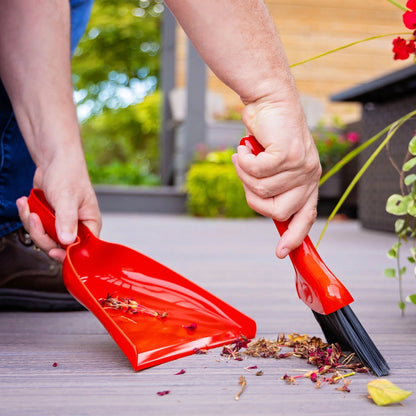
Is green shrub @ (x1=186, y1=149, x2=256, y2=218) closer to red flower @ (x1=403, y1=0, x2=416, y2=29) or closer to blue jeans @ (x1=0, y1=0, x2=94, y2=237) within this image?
blue jeans @ (x1=0, y1=0, x2=94, y2=237)

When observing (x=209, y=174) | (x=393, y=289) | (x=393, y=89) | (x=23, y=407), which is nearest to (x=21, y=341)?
(x=23, y=407)

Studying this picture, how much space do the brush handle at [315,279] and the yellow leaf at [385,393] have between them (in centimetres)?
14

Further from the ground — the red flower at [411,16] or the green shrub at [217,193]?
the red flower at [411,16]

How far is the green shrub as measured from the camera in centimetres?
493

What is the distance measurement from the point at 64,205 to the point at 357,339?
1.74 feet

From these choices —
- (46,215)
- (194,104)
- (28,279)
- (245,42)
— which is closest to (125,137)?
(194,104)

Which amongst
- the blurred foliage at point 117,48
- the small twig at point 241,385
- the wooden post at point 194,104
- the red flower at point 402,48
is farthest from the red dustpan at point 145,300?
the blurred foliage at point 117,48

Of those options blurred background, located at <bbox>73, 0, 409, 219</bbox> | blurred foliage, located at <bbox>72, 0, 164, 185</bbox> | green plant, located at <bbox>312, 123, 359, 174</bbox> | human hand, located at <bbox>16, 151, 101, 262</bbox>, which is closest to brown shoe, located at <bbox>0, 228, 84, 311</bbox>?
human hand, located at <bbox>16, 151, 101, 262</bbox>

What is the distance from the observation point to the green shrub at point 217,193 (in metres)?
4.93

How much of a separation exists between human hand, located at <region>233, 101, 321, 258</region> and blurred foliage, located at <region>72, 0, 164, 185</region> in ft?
33.9

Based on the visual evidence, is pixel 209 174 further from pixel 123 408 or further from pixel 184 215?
pixel 123 408

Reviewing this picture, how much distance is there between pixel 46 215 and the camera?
982 millimetres

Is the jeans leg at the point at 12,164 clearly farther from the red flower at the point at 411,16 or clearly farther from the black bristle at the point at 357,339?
the red flower at the point at 411,16

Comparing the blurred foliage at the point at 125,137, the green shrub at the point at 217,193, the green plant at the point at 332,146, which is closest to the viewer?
the green shrub at the point at 217,193
